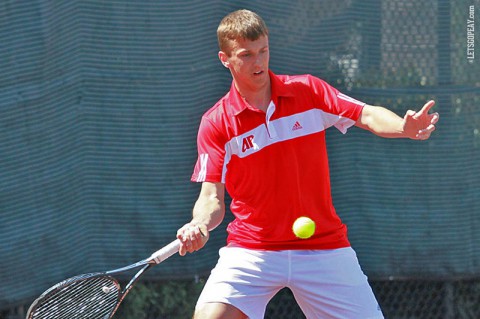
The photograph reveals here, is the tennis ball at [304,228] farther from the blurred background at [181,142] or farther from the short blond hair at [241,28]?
the blurred background at [181,142]

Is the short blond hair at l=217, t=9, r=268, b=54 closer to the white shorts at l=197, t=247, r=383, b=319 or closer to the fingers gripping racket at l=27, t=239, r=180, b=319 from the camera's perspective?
the white shorts at l=197, t=247, r=383, b=319

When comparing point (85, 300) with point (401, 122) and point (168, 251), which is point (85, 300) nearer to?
point (168, 251)

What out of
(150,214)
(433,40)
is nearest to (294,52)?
(433,40)

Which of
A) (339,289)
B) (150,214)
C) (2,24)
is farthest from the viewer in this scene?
(150,214)

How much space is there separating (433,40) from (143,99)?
1651 mm

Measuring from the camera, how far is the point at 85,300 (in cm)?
424

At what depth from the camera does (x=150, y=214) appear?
5.10 meters

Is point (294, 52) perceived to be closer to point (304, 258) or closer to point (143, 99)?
point (143, 99)

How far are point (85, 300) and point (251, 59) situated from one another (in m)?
1.29

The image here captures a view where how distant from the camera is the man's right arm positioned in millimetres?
3770

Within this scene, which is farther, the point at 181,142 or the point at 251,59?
the point at 181,142

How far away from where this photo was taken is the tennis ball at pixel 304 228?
154 inches

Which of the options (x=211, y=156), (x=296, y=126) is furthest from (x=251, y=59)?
(x=211, y=156)

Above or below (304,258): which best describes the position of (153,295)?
below
